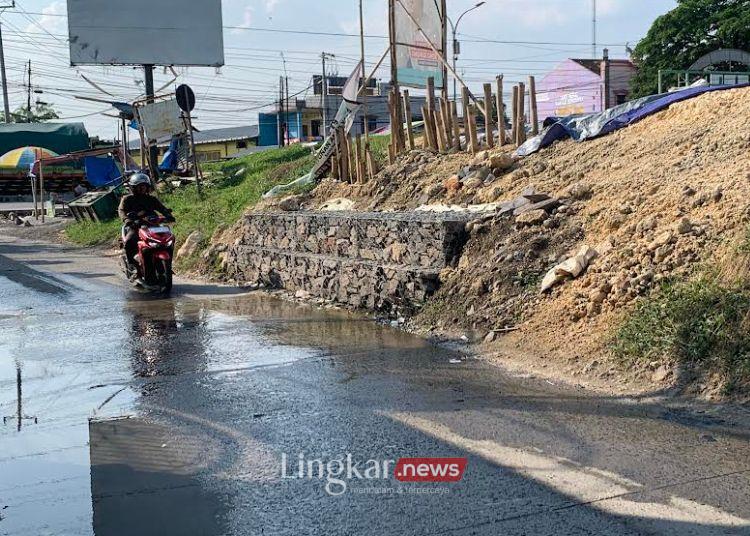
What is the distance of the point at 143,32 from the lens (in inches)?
1185

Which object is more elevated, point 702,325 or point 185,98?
point 185,98

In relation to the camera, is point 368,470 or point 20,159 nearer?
point 368,470

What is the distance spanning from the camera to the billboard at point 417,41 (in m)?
16.3

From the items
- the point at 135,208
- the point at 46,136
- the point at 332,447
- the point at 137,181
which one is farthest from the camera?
the point at 46,136

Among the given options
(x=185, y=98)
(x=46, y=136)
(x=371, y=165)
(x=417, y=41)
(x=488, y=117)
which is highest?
(x=46, y=136)

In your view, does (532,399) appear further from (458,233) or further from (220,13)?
(220,13)

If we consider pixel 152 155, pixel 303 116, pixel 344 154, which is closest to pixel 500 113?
pixel 344 154

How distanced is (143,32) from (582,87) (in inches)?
1033

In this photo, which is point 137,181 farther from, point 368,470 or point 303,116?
point 303,116

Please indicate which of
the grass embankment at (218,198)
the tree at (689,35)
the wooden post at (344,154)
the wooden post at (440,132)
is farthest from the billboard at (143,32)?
the tree at (689,35)

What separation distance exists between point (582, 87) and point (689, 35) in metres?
7.91

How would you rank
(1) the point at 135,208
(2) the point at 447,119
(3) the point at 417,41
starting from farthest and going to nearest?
(3) the point at 417,41, (2) the point at 447,119, (1) the point at 135,208

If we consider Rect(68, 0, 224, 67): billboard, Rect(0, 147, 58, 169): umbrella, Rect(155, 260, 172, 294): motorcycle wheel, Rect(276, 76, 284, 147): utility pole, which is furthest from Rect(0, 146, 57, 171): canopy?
Rect(155, 260, 172, 294): motorcycle wheel

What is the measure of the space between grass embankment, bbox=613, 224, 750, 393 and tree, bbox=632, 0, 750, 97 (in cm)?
3403
